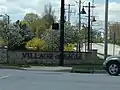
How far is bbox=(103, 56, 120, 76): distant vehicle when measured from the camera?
74.1 feet

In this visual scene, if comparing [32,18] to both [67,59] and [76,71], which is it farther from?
[76,71]

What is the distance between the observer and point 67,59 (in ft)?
Result: 121

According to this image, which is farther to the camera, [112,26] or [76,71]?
[112,26]

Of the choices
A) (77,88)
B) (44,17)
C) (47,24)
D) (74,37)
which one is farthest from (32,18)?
(77,88)

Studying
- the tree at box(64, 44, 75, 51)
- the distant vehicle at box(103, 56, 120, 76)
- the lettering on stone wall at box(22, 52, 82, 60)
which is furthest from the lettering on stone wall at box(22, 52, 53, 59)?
the distant vehicle at box(103, 56, 120, 76)

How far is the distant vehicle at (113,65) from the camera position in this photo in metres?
22.6

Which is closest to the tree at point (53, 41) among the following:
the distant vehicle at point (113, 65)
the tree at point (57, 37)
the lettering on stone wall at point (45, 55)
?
the tree at point (57, 37)

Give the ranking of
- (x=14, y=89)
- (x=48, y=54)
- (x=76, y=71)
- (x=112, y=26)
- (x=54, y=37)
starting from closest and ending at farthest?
(x=14, y=89), (x=76, y=71), (x=48, y=54), (x=54, y=37), (x=112, y=26)

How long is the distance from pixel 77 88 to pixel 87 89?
1.35ft

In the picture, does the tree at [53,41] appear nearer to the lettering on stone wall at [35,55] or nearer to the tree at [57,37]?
the tree at [57,37]

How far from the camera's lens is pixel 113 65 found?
22.7 metres

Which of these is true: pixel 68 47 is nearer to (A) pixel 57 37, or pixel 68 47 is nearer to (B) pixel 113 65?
(A) pixel 57 37

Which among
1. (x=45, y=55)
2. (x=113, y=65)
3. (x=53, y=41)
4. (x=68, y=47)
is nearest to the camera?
(x=113, y=65)

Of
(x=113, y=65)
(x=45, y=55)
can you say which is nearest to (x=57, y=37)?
(x=45, y=55)
